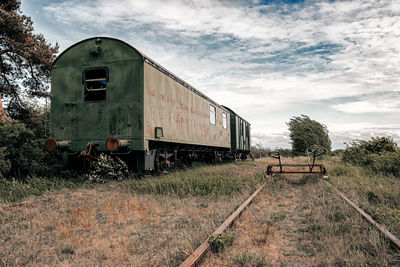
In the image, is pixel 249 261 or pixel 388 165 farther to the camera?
pixel 388 165

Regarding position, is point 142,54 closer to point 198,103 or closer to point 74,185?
point 74,185

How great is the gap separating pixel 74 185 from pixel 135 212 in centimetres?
361

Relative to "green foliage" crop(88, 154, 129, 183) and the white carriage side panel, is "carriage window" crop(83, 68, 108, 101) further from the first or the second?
"green foliage" crop(88, 154, 129, 183)

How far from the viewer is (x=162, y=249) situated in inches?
128

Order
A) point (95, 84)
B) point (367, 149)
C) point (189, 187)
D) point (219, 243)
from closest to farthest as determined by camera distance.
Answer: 1. point (219, 243)
2. point (189, 187)
3. point (95, 84)
4. point (367, 149)

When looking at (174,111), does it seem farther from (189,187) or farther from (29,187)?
(29,187)

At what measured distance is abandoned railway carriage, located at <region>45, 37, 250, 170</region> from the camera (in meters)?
7.75

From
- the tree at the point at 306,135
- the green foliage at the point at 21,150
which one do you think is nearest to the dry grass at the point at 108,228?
the green foliage at the point at 21,150

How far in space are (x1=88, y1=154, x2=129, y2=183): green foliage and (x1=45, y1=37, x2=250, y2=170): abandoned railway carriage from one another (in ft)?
0.79

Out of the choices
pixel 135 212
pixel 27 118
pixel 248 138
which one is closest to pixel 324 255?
pixel 135 212

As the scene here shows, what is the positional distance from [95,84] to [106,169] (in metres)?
2.45

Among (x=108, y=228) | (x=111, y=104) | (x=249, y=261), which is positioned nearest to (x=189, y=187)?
(x=108, y=228)

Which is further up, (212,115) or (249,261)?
(212,115)

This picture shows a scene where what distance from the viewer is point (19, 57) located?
13.8 m
